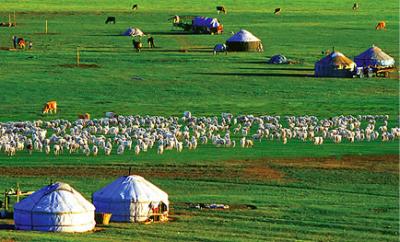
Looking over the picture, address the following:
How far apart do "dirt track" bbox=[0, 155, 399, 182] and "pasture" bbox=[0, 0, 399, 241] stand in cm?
8

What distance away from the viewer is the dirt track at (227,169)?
234 feet

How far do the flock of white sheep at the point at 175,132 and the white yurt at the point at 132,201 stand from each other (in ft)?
57.9

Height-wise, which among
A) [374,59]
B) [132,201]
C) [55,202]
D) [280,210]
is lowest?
[280,210]

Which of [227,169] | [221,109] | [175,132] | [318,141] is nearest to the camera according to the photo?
[227,169]

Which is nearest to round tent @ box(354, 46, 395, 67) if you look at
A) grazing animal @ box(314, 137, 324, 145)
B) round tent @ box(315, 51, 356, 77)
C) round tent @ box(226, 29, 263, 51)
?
round tent @ box(315, 51, 356, 77)

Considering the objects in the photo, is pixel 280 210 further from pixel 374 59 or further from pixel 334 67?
pixel 374 59

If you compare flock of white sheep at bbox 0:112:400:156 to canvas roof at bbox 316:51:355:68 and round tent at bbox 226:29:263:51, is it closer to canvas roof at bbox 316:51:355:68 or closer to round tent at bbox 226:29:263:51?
canvas roof at bbox 316:51:355:68

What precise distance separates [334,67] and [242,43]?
23.9 m

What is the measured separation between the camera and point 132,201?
194 feet

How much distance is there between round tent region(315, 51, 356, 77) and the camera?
120500mm

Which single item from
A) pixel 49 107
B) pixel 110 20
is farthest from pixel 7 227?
pixel 110 20

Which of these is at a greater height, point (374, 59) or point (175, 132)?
point (374, 59)

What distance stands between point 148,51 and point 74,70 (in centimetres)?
2076

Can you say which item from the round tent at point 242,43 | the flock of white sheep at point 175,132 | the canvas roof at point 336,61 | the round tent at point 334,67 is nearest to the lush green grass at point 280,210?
the flock of white sheep at point 175,132
